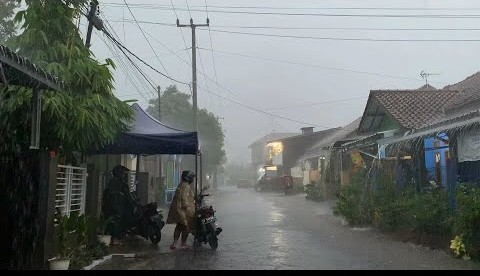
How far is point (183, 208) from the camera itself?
386 inches

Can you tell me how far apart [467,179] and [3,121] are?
10428 millimetres

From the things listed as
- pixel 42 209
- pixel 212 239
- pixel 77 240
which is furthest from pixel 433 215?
pixel 42 209

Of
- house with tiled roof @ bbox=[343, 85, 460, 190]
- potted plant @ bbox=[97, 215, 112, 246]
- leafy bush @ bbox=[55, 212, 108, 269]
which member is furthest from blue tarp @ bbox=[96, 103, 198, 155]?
house with tiled roof @ bbox=[343, 85, 460, 190]

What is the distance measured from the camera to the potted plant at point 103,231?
9.45 metres

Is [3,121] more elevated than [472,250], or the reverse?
[3,121]

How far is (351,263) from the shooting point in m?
8.16

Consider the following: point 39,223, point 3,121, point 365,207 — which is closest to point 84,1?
point 3,121

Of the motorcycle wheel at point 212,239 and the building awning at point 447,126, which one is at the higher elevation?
the building awning at point 447,126

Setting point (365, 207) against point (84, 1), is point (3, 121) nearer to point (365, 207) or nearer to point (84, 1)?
point (84, 1)

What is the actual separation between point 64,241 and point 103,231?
219 cm

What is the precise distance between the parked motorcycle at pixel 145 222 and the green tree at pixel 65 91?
211 centimetres

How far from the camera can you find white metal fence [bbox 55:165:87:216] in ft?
28.1

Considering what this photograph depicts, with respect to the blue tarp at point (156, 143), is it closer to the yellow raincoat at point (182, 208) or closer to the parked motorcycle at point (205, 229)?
the yellow raincoat at point (182, 208)

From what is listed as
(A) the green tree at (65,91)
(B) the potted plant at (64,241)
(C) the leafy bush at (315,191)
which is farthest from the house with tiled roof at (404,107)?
(B) the potted plant at (64,241)
